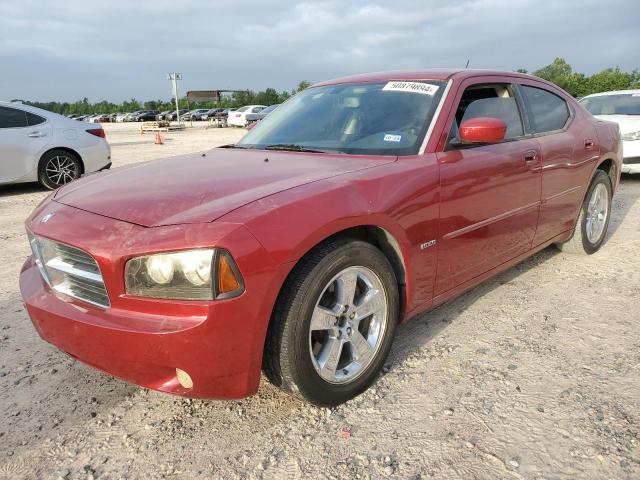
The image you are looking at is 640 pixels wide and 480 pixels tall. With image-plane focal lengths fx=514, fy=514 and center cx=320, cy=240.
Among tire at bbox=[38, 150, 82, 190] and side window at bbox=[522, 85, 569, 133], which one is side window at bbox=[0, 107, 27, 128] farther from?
side window at bbox=[522, 85, 569, 133]

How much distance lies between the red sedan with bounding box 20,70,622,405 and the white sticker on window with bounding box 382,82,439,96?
1cm

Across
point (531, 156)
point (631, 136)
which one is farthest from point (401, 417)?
point (631, 136)

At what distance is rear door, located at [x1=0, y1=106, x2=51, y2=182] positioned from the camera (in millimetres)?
7406

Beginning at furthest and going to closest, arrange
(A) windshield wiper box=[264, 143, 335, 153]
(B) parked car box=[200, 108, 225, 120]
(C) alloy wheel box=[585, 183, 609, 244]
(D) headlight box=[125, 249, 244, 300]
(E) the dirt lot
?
(B) parked car box=[200, 108, 225, 120], (C) alloy wheel box=[585, 183, 609, 244], (A) windshield wiper box=[264, 143, 335, 153], (E) the dirt lot, (D) headlight box=[125, 249, 244, 300]

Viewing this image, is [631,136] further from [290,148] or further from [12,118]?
[12,118]

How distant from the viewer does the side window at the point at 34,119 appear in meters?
7.73

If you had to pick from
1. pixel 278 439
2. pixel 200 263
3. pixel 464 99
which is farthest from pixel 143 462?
pixel 464 99

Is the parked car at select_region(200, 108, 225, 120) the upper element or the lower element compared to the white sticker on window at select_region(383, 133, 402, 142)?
lower

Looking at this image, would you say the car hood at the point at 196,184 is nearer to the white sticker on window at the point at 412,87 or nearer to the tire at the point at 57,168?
the white sticker on window at the point at 412,87

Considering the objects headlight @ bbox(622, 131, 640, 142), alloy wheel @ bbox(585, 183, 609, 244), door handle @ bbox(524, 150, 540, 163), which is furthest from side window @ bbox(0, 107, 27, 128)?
headlight @ bbox(622, 131, 640, 142)

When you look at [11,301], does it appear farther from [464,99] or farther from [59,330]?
[464,99]

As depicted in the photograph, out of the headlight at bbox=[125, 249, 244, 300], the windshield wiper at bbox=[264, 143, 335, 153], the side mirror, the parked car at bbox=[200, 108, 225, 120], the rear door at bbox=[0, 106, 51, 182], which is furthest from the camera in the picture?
the parked car at bbox=[200, 108, 225, 120]

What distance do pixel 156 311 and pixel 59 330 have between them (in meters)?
0.54

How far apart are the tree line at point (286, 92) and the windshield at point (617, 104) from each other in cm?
520
